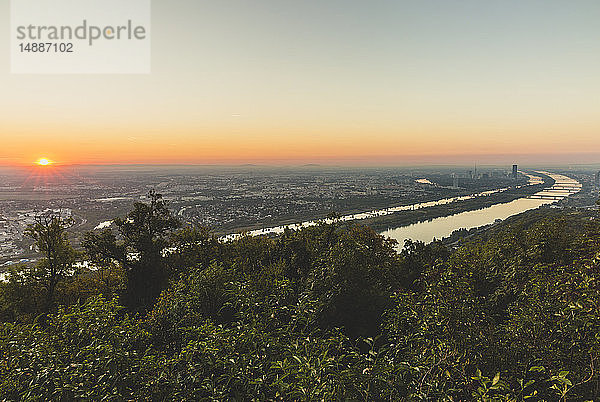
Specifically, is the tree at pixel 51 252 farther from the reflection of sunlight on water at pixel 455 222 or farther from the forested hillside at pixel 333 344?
the reflection of sunlight on water at pixel 455 222

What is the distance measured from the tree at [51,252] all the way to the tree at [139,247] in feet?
4.15

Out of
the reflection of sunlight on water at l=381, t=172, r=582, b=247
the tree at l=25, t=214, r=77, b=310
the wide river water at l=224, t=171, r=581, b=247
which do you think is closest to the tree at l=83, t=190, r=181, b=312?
the tree at l=25, t=214, r=77, b=310

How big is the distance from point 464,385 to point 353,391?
3.76ft

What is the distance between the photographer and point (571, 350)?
3.64m

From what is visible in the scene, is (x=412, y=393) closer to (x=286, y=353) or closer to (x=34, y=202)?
(x=286, y=353)

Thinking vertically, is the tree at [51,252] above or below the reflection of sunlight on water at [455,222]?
above

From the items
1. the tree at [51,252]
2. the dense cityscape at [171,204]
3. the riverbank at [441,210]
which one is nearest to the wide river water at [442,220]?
the riverbank at [441,210]

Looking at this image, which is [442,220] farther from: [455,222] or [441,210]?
[441,210]

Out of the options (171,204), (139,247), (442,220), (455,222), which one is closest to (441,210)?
(442,220)

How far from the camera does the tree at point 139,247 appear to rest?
52.2ft

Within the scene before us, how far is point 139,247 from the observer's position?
1627 cm

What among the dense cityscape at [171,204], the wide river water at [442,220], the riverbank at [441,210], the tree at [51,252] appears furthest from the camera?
the riverbank at [441,210]

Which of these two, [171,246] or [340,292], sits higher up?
[340,292]

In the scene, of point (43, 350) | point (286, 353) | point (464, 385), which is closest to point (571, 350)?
point (464, 385)
